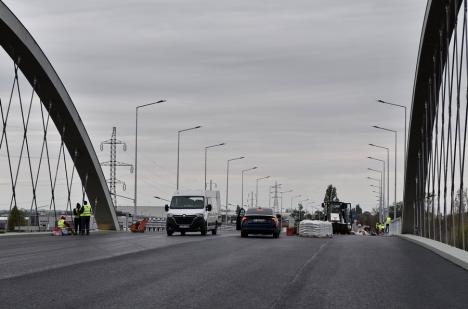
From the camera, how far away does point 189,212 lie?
132ft

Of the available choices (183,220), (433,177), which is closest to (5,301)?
(433,177)

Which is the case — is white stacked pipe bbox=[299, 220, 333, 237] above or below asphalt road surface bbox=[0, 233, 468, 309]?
below

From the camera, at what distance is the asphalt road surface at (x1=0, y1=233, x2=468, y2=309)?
1077cm

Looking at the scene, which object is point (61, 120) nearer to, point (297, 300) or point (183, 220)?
point (183, 220)

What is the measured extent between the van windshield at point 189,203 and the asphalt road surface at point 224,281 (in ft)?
61.5

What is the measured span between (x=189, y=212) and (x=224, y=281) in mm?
26457

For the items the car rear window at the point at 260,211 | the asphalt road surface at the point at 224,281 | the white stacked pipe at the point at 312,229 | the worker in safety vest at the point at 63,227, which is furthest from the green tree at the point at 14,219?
the asphalt road surface at the point at 224,281

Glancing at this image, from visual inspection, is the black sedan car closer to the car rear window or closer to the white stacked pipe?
the car rear window

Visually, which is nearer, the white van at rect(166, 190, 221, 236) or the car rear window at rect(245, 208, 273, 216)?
the car rear window at rect(245, 208, 273, 216)

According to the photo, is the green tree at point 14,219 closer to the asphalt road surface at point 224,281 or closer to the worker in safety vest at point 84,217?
the worker in safety vest at point 84,217

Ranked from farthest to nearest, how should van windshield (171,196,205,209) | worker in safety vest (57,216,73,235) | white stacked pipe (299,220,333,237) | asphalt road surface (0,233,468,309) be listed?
white stacked pipe (299,220,333,237) → van windshield (171,196,205,209) → worker in safety vest (57,216,73,235) → asphalt road surface (0,233,468,309)

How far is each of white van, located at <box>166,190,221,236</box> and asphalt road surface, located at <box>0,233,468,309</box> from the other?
18.3m

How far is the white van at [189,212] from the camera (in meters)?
40.0

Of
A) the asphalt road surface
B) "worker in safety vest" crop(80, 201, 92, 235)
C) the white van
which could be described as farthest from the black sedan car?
the asphalt road surface
